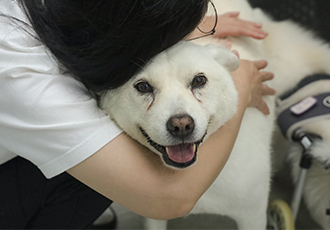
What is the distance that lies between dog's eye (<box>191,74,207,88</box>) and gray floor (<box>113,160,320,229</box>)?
0.82m

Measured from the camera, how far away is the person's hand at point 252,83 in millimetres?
1191

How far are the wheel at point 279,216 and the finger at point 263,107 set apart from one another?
465 mm

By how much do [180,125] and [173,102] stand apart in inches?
2.7

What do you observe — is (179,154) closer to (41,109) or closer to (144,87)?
(144,87)

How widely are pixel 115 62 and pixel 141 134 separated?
0.23 meters

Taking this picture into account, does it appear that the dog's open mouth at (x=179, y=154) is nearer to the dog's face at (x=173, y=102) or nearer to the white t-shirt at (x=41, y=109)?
the dog's face at (x=173, y=102)

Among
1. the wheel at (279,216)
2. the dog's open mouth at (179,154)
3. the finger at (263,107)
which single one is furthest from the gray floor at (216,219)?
the dog's open mouth at (179,154)

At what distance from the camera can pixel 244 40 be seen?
4.98 ft

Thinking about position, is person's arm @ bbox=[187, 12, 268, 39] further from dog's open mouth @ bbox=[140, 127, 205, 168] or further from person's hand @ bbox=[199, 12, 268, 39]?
dog's open mouth @ bbox=[140, 127, 205, 168]

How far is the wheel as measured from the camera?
145 centimetres

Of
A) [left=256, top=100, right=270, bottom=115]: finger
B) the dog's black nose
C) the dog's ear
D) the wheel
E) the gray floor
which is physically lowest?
the gray floor

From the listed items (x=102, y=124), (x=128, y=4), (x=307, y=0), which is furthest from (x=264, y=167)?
(x=307, y=0)

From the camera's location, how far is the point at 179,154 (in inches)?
36.4

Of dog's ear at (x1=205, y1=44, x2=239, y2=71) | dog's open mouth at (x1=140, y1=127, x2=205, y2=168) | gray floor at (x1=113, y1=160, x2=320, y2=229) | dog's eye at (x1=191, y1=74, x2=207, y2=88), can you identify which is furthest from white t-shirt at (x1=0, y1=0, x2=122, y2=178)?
gray floor at (x1=113, y1=160, x2=320, y2=229)
